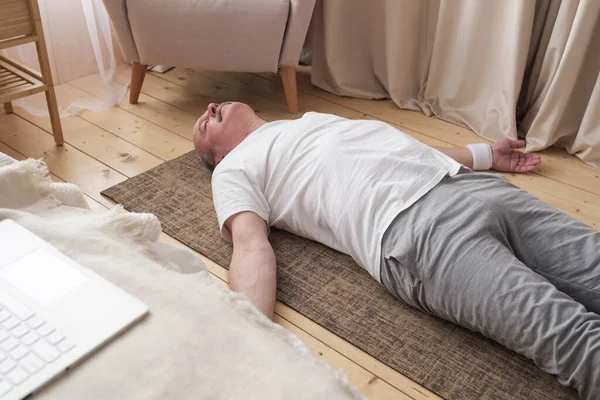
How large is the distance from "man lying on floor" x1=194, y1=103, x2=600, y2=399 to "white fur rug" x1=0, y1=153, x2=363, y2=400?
0.68 metres

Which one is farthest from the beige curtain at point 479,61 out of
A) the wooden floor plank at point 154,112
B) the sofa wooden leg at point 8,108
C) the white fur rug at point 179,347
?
the white fur rug at point 179,347

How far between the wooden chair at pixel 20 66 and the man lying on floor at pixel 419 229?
694 mm

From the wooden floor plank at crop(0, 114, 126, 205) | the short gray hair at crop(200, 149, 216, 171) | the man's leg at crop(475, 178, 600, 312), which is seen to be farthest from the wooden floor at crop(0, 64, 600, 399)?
the man's leg at crop(475, 178, 600, 312)

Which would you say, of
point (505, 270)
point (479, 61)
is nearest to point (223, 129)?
point (505, 270)

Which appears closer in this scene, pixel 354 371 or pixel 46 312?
pixel 46 312

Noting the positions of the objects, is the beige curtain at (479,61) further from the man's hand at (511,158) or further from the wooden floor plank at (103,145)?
the wooden floor plank at (103,145)

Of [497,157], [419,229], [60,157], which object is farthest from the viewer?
[60,157]

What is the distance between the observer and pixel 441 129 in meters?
2.50

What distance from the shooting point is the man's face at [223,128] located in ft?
6.18

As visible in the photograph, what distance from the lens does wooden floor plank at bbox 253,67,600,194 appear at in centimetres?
219

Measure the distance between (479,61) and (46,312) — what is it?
2058 mm

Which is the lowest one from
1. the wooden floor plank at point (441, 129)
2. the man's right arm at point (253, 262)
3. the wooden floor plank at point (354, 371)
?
the wooden floor plank at point (354, 371)

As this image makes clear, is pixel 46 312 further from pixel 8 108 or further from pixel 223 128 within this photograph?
pixel 8 108

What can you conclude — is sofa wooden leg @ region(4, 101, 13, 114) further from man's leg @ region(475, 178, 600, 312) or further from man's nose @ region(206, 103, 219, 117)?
man's leg @ region(475, 178, 600, 312)
